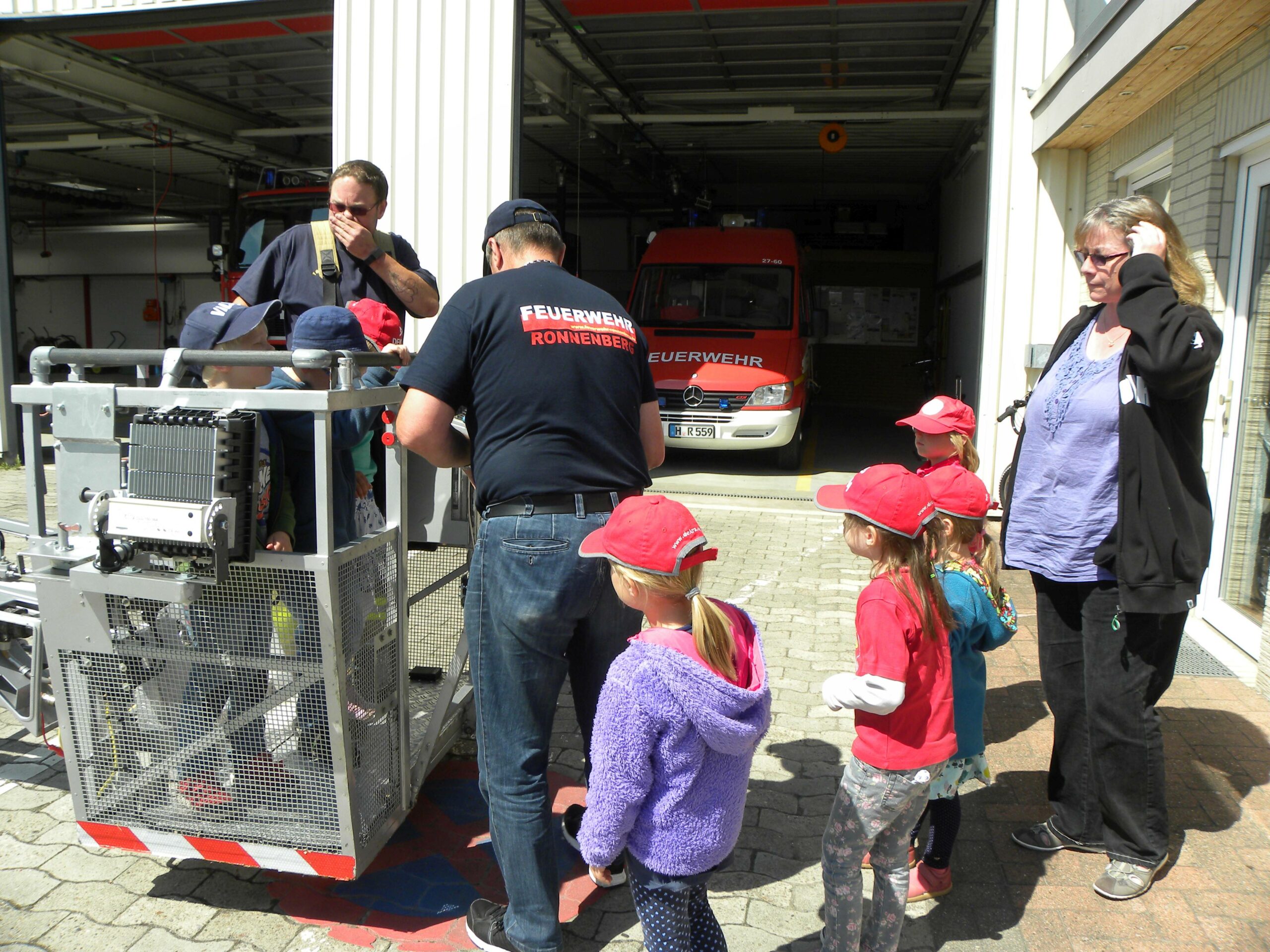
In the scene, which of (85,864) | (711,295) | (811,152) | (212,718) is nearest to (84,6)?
(711,295)

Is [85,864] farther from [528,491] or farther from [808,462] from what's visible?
[808,462]

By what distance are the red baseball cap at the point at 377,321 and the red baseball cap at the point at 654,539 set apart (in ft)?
5.47

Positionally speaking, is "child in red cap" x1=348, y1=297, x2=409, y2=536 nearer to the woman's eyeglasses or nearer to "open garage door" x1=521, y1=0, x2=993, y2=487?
the woman's eyeglasses

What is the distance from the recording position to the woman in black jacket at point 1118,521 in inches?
109

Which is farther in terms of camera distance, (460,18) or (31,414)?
(460,18)

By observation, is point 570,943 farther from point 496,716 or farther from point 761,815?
point 761,815

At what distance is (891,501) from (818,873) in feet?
4.78

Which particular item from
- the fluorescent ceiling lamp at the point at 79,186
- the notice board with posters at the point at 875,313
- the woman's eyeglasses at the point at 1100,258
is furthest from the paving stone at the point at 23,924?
the fluorescent ceiling lamp at the point at 79,186

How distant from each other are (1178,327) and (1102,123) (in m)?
4.21

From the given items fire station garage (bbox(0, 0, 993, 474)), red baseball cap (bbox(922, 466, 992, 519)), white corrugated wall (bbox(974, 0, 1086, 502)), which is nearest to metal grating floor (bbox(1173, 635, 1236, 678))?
white corrugated wall (bbox(974, 0, 1086, 502))

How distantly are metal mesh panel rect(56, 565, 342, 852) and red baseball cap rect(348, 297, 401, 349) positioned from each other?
1.20 meters

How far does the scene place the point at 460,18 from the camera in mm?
7465

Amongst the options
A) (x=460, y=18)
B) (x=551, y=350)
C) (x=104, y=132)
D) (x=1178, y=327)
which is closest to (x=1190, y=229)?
(x=1178, y=327)

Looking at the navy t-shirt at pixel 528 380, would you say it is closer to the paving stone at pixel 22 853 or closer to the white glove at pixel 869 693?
the white glove at pixel 869 693
